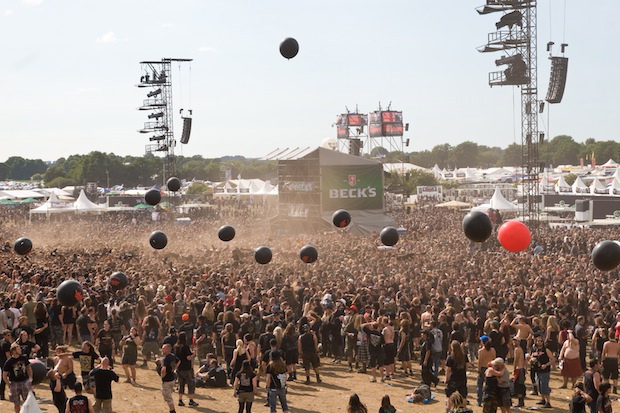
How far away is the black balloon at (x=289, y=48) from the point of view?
1512 cm

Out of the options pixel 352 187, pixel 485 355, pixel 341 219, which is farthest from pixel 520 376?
pixel 352 187

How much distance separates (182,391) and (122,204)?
1964 inches

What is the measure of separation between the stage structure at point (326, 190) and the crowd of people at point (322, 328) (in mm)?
19607

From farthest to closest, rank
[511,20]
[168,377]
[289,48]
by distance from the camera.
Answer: [511,20] → [289,48] → [168,377]

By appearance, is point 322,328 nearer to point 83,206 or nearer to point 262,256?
point 262,256

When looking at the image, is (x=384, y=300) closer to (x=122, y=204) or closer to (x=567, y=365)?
(x=567, y=365)

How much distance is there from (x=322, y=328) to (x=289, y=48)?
19.1 ft

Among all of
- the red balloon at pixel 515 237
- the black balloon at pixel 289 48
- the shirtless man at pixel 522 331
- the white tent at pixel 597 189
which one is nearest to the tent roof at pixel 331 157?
the white tent at pixel 597 189

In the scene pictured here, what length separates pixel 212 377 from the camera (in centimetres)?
1305

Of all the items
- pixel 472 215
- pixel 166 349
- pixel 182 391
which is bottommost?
pixel 182 391

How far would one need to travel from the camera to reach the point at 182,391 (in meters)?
12.0

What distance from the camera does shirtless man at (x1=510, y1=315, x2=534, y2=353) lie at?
12.9 metres

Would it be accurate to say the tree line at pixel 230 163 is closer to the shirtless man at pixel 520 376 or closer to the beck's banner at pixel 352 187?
the beck's banner at pixel 352 187

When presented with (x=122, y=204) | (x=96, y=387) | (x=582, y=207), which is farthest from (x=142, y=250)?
(x=122, y=204)
